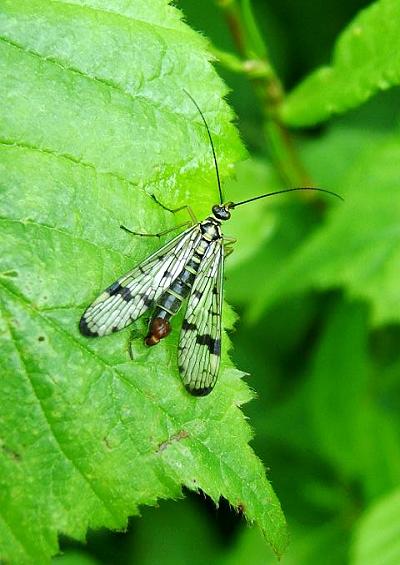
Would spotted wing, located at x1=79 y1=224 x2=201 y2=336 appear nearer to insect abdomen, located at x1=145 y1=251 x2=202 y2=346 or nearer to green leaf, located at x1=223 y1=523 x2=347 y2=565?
insect abdomen, located at x1=145 y1=251 x2=202 y2=346

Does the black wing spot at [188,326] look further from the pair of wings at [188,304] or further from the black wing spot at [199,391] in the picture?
the black wing spot at [199,391]

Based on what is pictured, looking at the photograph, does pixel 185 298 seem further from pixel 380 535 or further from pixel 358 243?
pixel 380 535

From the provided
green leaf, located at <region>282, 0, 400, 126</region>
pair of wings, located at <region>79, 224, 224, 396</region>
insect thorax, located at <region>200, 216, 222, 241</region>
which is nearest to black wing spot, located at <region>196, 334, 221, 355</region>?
pair of wings, located at <region>79, 224, 224, 396</region>

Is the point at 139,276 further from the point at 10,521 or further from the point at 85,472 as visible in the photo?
the point at 10,521

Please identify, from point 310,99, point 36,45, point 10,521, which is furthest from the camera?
point 310,99

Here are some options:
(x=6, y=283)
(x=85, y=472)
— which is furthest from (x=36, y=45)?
(x=85, y=472)

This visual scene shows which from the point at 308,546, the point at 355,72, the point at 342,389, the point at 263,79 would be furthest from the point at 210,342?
the point at 308,546

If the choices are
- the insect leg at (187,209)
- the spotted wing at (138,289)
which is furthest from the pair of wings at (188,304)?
the insect leg at (187,209)
